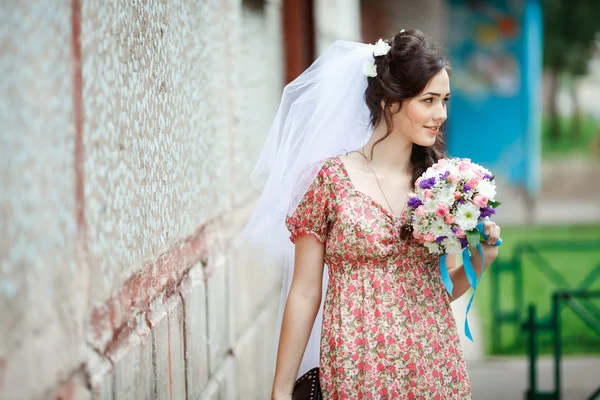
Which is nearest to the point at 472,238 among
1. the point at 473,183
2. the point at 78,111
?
the point at 473,183

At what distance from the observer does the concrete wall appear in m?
1.53

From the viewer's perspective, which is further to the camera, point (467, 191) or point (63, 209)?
point (467, 191)

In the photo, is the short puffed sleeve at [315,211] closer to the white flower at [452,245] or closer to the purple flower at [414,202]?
the purple flower at [414,202]

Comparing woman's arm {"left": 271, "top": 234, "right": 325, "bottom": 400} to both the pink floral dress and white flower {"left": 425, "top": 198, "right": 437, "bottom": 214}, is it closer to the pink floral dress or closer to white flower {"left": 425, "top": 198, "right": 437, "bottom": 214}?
the pink floral dress

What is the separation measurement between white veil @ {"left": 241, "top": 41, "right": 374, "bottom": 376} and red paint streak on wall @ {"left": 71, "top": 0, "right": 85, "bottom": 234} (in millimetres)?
1074

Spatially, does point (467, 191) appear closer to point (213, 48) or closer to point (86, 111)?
point (86, 111)

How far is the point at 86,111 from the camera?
1904mm

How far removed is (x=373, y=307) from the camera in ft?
8.78

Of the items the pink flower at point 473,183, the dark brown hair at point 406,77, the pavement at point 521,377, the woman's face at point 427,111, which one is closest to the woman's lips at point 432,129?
the woman's face at point 427,111

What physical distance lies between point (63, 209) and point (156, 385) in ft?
2.89

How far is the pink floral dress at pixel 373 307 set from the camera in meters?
2.65

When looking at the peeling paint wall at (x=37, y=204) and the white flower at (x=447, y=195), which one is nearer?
the peeling paint wall at (x=37, y=204)

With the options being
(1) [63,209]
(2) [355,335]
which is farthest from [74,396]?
(2) [355,335]

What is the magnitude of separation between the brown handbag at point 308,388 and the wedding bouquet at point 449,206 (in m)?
0.57
